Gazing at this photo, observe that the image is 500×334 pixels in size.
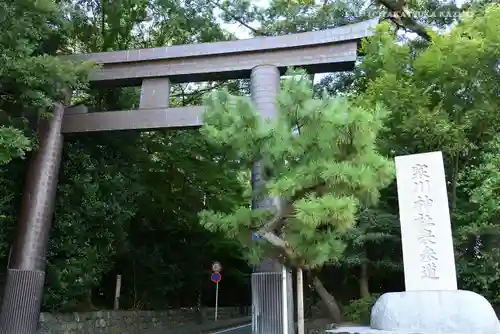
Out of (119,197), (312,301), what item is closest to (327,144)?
(119,197)

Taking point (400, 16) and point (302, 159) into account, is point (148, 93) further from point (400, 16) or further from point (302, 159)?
point (400, 16)

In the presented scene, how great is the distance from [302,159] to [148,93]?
5.06 meters

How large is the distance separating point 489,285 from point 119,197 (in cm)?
872

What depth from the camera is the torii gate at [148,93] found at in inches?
364

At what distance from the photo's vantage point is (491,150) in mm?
10211

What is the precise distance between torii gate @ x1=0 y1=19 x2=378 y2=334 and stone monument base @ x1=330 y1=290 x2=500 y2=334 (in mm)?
2115

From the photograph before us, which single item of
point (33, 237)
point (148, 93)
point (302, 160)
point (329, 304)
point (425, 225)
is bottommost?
point (329, 304)

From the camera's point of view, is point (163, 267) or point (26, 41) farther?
point (163, 267)

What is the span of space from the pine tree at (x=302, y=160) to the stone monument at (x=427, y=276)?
1.46 meters

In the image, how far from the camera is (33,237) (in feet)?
31.4

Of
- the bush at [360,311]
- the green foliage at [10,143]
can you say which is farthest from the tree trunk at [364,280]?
the green foliage at [10,143]

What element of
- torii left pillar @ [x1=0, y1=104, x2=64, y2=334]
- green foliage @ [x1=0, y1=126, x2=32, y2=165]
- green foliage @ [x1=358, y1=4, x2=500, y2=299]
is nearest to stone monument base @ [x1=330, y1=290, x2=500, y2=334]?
green foliage @ [x1=358, y1=4, x2=500, y2=299]

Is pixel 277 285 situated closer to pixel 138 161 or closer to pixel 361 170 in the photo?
pixel 361 170

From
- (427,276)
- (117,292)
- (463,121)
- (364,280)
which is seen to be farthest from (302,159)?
(117,292)
